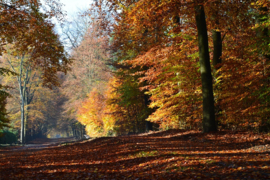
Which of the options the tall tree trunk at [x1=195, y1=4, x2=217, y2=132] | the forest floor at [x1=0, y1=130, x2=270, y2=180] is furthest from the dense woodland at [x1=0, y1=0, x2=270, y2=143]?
the forest floor at [x1=0, y1=130, x2=270, y2=180]

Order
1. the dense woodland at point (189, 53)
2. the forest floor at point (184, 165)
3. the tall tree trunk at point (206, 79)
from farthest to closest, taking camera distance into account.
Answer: the tall tree trunk at point (206, 79) < the dense woodland at point (189, 53) < the forest floor at point (184, 165)

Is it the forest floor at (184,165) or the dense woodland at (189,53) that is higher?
the dense woodland at (189,53)

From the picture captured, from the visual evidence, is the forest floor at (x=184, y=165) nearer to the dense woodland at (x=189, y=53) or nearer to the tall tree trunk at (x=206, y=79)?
the tall tree trunk at (x=206, y=79)

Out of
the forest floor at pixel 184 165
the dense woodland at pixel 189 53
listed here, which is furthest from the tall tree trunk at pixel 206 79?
the forest floor at pixel 184 165

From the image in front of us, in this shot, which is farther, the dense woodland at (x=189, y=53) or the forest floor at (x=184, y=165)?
the dense woodland at (x=189, y=53)

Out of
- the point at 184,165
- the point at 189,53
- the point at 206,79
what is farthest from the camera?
the point at 189,53

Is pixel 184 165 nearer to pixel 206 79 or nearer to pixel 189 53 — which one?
pixel 206 79

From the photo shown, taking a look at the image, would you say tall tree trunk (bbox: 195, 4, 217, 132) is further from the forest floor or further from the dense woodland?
the forest floor

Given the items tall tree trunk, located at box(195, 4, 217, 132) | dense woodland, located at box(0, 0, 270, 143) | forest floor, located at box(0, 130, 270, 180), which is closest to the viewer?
forest floor, located at box(0, 130, 270, 180)

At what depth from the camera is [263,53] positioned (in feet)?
26.2

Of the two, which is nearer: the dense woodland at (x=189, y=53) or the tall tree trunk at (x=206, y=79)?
the dense woodland at (x=189, y=53)

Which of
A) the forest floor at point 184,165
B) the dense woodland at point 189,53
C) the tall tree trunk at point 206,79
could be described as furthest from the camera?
the tall tree trunk at point 206,79

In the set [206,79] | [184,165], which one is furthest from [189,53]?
[184,165]

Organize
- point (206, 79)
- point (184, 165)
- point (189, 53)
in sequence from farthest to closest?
point (189, 53)
point (206, 79)
point (184, 165)
